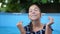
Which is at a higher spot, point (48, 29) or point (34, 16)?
point (34, 16)

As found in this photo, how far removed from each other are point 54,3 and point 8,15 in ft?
5.22

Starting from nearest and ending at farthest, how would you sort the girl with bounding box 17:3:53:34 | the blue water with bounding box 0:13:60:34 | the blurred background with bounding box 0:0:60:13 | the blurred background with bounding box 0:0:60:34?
the girl with bounding box 17:3:53:34
the blue water with bounding box 0:13:60:34
the blurred background with bounding box 0:0:60:34
the blurred background with bounding box 0:0:60:13

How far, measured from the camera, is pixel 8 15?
16.3ft

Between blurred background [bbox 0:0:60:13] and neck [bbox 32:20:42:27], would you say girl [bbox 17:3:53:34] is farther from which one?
blurred background [bbox 0:0:60:13]

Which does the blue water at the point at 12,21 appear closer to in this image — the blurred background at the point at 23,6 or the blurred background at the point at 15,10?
the blurred background at the point at 15,10

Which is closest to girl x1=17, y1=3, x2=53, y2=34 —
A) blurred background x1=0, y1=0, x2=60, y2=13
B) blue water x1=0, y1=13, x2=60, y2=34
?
blue water x1=0, y1=13, x2=60, y2=34

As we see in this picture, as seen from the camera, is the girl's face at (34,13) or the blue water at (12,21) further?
the blue water at (12,21)

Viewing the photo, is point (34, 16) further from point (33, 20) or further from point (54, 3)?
point (54, 3)

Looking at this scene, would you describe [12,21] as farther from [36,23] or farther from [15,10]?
[36,23]

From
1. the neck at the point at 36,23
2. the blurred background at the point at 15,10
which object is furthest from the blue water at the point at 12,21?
the neck at the point at 36,23

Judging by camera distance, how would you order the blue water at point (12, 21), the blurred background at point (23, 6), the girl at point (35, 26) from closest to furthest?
the girl at point (35, 26)
the blue water at point (12, 21)
the blurred background at point (23, 6)

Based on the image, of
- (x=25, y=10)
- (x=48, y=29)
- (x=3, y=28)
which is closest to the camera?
(x=48, y=29)

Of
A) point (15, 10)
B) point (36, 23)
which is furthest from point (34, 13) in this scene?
point (15, 10)

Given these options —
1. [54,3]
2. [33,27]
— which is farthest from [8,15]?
[33,27]
